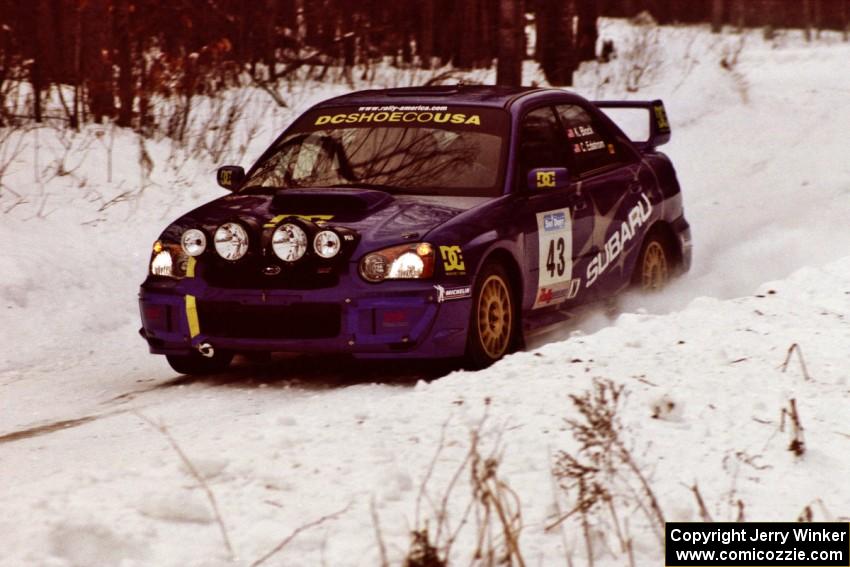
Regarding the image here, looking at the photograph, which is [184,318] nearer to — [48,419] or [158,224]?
[48,419]

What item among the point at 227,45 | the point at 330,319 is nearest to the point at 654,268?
the point at 330,319

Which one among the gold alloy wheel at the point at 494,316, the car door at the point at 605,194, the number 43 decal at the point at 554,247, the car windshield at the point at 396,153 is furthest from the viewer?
the car door at the point at 605,194

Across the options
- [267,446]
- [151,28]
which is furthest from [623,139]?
[151,28]

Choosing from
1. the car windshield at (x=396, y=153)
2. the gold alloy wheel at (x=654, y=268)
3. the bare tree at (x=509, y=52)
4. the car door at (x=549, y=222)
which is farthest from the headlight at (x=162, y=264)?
the bare tree at (x=509, y=52)

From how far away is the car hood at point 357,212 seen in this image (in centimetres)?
795

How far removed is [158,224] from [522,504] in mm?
8266

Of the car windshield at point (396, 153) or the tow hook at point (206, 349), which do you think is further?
the car windshield at point (396, 153)

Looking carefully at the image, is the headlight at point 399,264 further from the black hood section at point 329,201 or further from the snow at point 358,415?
the snow at point 358,415

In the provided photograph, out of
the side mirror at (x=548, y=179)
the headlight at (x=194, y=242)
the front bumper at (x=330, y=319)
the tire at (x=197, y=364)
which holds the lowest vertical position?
the tire at (x=197, y=364)

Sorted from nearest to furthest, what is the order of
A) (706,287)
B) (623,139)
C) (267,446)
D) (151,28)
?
(267,446) → (623,139) → (706,287) → (151,28)

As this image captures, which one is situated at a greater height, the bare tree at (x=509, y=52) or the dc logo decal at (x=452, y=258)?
the bare tree at (x=509, y=52)

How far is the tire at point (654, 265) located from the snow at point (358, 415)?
12cm

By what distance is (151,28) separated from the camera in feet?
65.0

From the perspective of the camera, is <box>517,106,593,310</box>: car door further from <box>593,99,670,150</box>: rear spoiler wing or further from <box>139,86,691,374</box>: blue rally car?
<box>593,99,670,150</box>: rear spoiler wing
